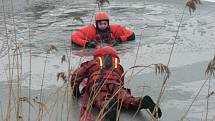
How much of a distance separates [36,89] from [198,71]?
2.76 meters

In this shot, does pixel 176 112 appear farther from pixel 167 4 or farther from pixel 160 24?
pixel 167 4

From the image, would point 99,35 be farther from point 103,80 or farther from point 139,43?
point 139,43

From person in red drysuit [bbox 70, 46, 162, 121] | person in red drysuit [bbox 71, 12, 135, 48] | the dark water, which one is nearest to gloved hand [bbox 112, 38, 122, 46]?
person in red drysuit [bbox 71, 12, 135, 48]

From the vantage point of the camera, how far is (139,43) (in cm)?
497

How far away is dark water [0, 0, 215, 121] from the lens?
23.2 feet

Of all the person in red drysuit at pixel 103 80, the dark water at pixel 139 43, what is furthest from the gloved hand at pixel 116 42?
the person in red drysuit at pixel 103 80

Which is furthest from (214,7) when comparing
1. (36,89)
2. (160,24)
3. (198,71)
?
(36,89)

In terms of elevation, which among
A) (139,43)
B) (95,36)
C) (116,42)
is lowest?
(116,42)

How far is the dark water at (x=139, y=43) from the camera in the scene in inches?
278

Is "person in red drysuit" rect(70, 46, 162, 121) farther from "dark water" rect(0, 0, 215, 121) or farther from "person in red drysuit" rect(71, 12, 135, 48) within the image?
"person in red drysuit" rect(71, 12, 135, 48)

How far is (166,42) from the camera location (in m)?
10.8

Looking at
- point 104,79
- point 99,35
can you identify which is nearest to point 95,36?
point 99,35

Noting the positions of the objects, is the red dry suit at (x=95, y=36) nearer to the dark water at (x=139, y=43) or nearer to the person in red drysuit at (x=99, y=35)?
the person in red drysuit at (x=99, y=35)

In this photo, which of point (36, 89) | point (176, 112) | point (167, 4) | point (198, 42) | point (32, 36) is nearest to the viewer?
point (176, 112)
